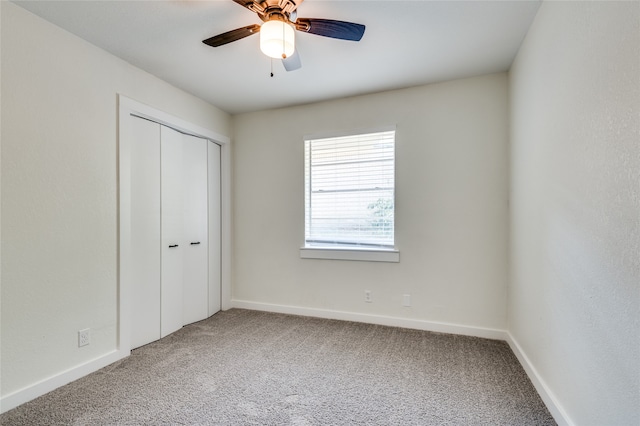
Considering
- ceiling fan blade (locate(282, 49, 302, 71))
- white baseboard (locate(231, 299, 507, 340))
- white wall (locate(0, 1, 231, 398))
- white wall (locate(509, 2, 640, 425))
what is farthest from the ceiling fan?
white baseboard (locate(231, 299, 507, 340))

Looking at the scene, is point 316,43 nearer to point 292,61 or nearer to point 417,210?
point 292,61

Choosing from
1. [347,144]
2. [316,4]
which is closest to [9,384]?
[316,4]

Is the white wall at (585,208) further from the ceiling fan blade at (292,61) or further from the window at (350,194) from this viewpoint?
the ceiling fan blade at (292,61)

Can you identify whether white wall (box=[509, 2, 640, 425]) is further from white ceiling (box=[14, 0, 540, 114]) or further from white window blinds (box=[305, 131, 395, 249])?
white window blinds (box=[305, 131, 395, 249])

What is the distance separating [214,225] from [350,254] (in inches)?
69.4

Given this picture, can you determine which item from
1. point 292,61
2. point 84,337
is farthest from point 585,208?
point 84,337

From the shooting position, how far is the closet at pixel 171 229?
276cm

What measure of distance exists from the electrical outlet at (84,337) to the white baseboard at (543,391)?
318 cm

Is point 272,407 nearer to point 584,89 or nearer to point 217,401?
point 217,401

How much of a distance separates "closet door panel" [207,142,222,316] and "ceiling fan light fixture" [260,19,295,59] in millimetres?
2264

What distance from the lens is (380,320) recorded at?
3.25m

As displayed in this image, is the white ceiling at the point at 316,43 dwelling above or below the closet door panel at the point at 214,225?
above

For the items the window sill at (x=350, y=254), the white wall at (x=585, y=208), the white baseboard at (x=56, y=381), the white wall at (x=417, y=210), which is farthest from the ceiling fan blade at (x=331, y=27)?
the white baseboard at (x=56, y=381)

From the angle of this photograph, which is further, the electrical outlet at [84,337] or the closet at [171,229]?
the closet at [171,229]
